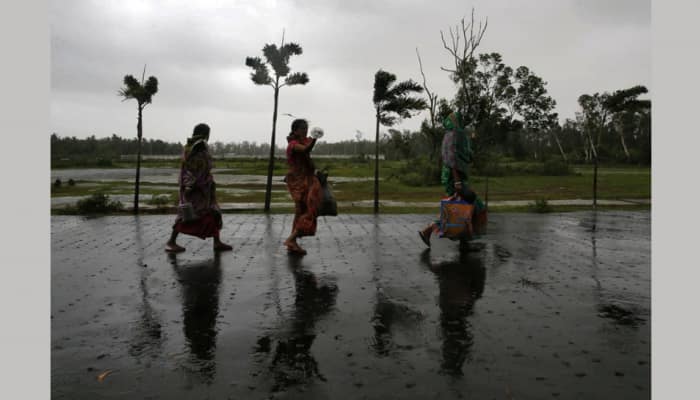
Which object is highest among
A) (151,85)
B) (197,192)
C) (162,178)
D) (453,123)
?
(151,85)

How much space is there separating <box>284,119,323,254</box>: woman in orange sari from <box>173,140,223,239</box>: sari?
1.15m

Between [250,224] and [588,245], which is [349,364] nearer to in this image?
[588,245]

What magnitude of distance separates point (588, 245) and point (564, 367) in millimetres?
5188

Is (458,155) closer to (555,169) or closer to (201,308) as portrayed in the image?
(201,308)

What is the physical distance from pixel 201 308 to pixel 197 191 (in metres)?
3.01

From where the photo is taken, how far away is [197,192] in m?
7.01

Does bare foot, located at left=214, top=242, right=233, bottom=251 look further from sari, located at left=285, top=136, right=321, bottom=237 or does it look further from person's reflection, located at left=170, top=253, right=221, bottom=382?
sari, located at left=285, top=136, right=321, bottom=237

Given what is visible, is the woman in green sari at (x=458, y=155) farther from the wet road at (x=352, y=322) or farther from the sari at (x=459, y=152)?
the wet road at (x=352, y=322)

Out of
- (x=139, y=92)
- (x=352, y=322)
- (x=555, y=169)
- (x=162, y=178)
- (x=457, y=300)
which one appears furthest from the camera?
(x=162, y=178)

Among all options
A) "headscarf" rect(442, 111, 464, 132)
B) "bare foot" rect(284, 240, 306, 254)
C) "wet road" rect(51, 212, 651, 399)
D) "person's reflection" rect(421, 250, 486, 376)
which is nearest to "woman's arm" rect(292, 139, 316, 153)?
"bare foot" rect(284, 240, 306, 254)

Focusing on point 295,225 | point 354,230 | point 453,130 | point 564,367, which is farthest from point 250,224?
point 564,367

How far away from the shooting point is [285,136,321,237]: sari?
688cm

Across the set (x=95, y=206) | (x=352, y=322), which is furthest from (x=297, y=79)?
(x=352, y=322)

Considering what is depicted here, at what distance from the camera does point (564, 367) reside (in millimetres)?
3008
